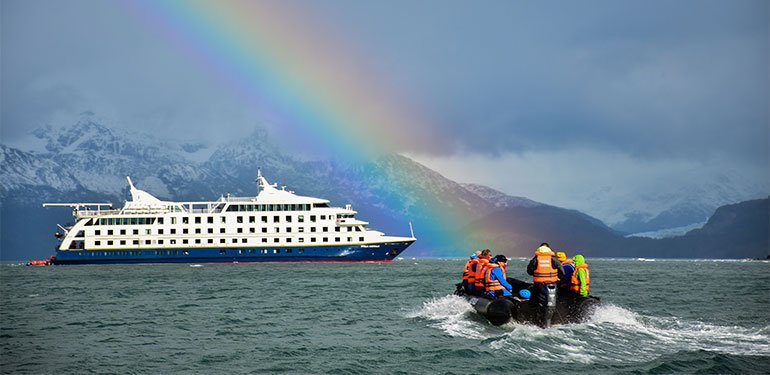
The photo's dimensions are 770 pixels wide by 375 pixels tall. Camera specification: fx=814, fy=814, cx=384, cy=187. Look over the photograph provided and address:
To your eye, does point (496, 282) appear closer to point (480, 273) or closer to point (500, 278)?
point (500, 278)

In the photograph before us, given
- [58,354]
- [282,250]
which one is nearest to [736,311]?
[58,354]

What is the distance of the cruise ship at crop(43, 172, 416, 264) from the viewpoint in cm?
12275

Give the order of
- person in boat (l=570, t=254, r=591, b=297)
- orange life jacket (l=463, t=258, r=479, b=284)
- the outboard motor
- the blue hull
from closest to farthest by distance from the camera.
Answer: the outboard motor, person in boat (l=570, t=254, r=591, b=297), orange life jacket (l=463, t=258, r=479, b=284), the blue hull

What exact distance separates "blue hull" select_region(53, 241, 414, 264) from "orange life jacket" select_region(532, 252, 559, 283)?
9107cm

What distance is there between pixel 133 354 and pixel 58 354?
118 inches

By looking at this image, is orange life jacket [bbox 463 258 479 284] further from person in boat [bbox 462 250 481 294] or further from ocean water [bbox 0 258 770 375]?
ocean water [bbox 0 258 770 375]

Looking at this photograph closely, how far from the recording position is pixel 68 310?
48.2 metres

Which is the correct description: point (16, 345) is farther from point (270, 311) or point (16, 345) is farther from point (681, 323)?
point (681, 323)

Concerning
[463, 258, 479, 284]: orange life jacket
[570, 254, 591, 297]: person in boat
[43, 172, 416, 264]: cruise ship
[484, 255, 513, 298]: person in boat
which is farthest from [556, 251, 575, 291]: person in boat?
[43, 172, 416, 264]: cruise ship

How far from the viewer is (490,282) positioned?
35.0m

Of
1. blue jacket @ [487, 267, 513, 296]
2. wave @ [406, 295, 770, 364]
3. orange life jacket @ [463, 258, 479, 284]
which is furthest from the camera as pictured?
orange life jacket @ [463, 258, 479, 284]

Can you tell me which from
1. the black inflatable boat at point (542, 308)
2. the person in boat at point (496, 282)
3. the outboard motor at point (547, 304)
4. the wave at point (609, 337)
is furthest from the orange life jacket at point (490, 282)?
the outboard motor at point (547, 304)

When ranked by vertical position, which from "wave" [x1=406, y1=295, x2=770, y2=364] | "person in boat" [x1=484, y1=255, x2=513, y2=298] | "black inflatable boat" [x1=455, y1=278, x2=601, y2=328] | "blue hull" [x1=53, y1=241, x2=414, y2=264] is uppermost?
"blue hull" [x1=53, y1=241, x2=414, y2=264]

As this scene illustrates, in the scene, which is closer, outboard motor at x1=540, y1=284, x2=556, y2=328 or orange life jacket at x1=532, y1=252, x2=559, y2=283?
orange life jacket at x1=532, y1=252, x2=559, y2=283
